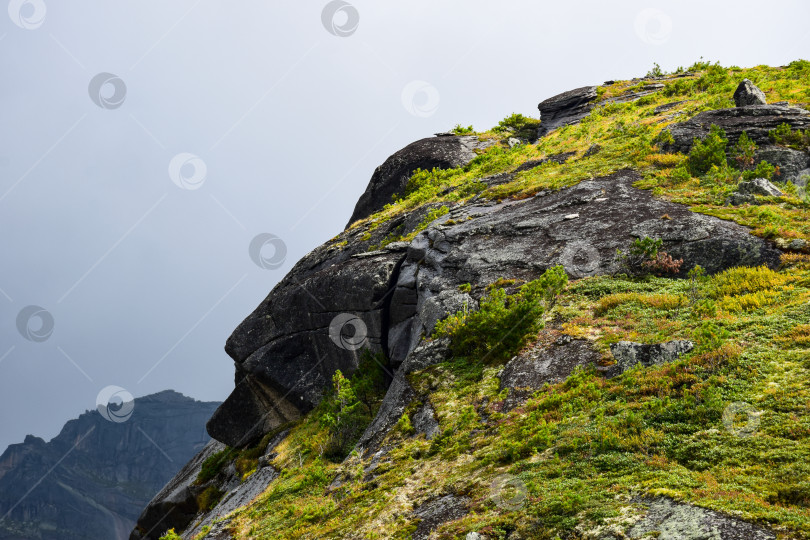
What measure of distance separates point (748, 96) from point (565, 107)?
69.2 feet

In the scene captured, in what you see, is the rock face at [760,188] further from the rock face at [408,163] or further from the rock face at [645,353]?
the rock face at [408,163]

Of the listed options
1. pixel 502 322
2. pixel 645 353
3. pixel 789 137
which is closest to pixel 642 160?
pixel 789 137

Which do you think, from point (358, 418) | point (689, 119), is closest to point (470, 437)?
point (358, 418)

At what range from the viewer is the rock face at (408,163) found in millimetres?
46000

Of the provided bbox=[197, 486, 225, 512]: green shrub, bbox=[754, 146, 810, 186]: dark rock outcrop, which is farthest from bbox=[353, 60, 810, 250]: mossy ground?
bbox=[197, 486, 225, 512]: green shrub

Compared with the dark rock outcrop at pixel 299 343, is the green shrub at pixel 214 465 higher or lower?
lower

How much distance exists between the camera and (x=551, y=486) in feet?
31.6

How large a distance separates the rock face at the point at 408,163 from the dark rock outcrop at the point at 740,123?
19181 mm

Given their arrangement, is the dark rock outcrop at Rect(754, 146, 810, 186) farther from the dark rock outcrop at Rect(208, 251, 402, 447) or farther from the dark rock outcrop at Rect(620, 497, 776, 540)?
the dark rock outcrop at Rect(620, 497, 776, 540)

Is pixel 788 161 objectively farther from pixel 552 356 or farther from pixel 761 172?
pixel 552 356

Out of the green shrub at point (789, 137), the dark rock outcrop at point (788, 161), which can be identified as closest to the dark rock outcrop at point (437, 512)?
the dark rock outcrop at point (788, 161)

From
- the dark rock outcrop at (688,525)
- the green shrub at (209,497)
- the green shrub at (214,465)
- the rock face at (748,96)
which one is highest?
Result: the green shrub at (214,465)

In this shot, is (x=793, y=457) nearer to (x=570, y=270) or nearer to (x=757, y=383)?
(x=757, y=383)

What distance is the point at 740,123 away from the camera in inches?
1128
